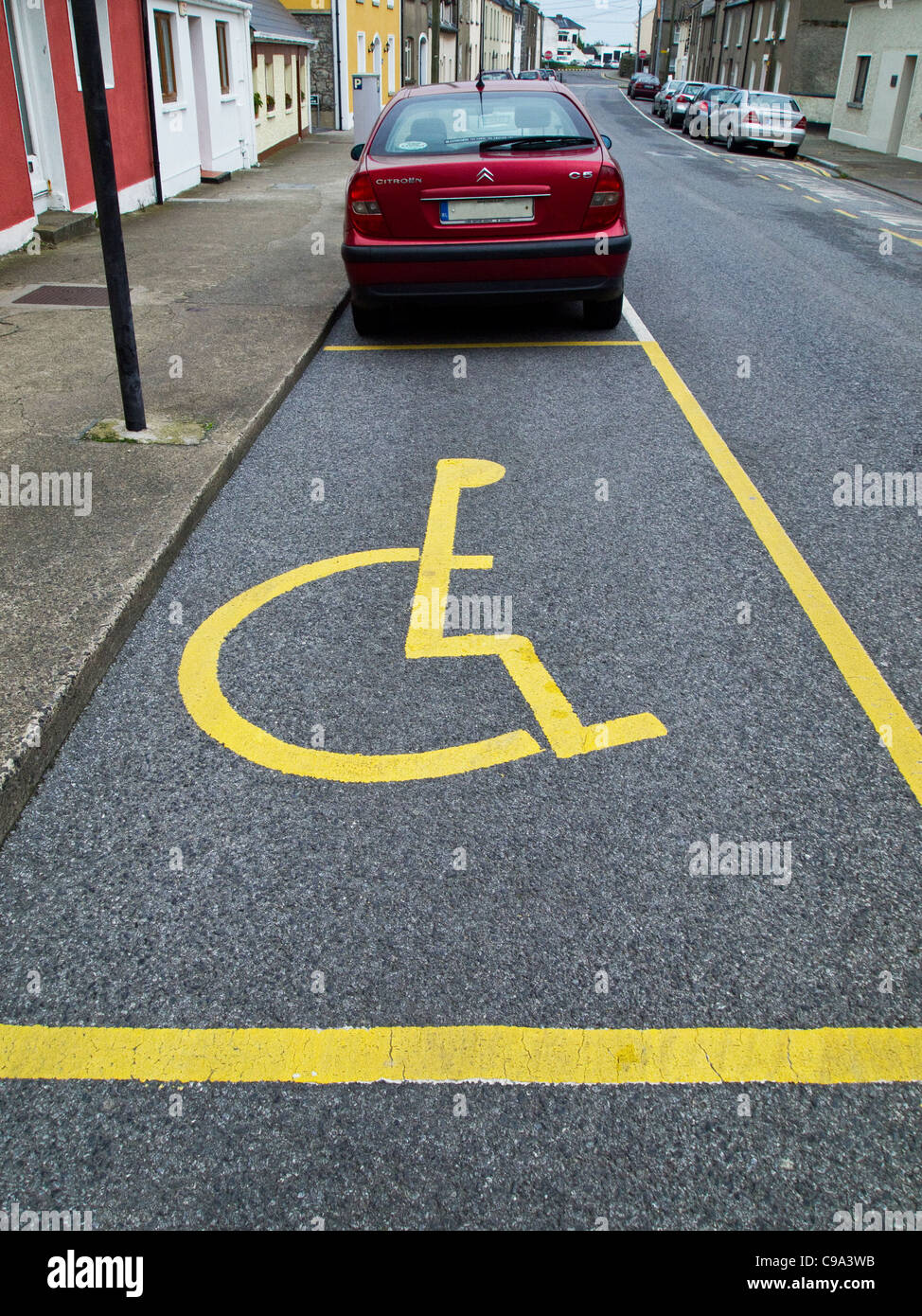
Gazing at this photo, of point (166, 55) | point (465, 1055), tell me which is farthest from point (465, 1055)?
point (166, 55)

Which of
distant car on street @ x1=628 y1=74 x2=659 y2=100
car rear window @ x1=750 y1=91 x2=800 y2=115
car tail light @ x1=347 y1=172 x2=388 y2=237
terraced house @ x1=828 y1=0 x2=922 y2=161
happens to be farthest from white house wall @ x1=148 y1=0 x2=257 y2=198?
distant car on street @ x1=628 y1=74 x2=659 y2=100

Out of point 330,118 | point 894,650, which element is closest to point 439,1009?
point 894,650

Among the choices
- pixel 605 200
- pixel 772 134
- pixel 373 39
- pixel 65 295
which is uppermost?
pixel 373 39

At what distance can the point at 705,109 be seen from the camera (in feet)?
116

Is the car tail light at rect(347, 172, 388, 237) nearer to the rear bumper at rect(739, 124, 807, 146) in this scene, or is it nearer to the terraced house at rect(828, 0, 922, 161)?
the rear bumper at rect(739, 124, 807, 146)

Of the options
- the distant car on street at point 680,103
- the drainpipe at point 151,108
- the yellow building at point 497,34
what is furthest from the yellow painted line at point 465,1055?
the yellow building at point 497,34

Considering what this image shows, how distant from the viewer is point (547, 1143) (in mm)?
2154

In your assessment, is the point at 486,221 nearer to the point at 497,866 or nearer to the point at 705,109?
the point at 497,866

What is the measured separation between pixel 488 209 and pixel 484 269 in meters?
0.41

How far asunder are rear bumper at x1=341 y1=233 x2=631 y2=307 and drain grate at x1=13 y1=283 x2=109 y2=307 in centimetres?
267

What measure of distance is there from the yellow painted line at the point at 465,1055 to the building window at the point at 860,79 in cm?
3855

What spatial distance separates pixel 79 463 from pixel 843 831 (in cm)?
414

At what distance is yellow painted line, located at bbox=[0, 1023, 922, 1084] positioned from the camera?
230 centimetres

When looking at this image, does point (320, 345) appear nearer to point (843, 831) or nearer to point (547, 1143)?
point (843, 831)
